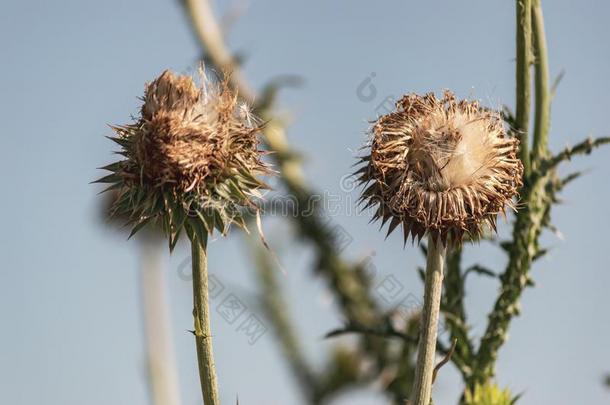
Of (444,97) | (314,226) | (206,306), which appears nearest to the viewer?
(206,306)

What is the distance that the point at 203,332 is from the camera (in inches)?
137

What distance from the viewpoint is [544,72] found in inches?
182

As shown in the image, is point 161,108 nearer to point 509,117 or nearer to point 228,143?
point 228,143

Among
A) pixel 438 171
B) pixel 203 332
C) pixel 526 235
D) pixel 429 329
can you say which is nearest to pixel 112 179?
pixel 203 332

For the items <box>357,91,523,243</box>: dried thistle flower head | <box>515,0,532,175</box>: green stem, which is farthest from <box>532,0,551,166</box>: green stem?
<box>357,91,523,243</box>: dried thistle flower head

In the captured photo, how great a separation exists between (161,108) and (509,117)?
160 centimetres

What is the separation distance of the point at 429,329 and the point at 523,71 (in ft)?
5.12

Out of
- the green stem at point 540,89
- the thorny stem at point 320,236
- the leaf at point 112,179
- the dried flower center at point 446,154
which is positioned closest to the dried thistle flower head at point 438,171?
the dried flower center at point 446,154

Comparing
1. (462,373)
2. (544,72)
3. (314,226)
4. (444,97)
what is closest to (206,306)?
(444,97)

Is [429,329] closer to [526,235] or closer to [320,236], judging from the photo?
[526,235]

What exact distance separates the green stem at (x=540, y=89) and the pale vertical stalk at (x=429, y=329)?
1.28m

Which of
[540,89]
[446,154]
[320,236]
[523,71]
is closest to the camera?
[446,154]

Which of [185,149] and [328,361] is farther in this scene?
[328,361]

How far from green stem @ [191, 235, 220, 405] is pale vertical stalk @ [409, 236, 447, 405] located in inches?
27.4
